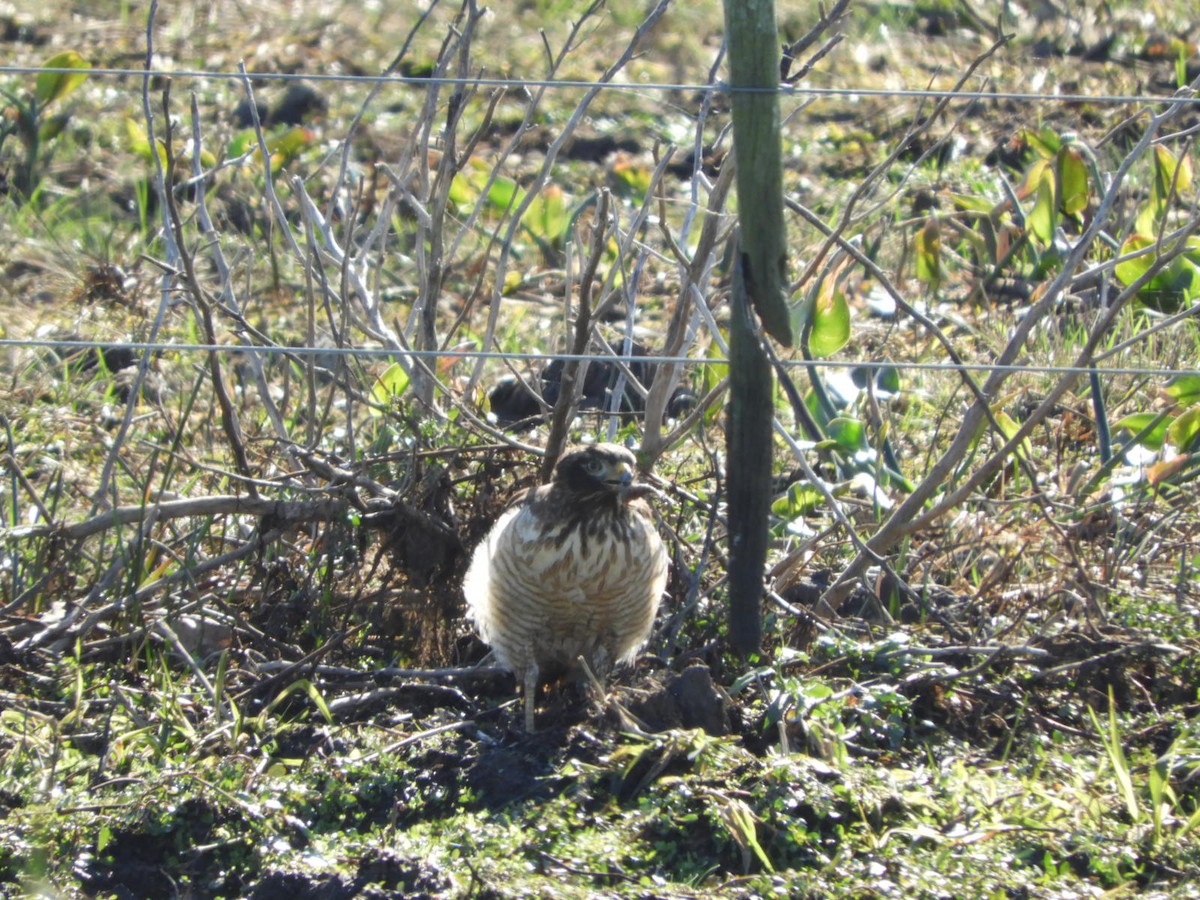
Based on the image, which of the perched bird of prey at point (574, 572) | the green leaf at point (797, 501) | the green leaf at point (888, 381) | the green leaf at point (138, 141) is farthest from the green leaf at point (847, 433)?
the green leaf at point (138, 141)

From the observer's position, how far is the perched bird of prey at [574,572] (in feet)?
13.9

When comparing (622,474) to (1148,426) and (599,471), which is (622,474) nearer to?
(599,471)

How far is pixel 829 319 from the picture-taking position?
467 centimetres

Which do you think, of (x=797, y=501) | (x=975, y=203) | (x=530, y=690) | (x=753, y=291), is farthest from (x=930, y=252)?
(x=530, y=690)

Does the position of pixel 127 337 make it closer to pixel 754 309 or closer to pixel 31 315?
pixel 31 315

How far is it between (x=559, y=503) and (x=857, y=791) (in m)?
1.18

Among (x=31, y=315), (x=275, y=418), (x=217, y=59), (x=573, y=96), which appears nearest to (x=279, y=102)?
(x=217, y=59)

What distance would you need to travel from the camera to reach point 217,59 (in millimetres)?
9398

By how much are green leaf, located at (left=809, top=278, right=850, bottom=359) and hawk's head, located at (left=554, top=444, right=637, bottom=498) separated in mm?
820

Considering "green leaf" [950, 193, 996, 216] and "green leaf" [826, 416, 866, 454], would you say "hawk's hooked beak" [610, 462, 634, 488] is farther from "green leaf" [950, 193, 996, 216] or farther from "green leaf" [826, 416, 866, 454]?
"green leaf" [950, 193, 996, 216]

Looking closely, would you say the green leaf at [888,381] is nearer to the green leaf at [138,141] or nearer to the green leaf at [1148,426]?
the green leaf at [1148,426]

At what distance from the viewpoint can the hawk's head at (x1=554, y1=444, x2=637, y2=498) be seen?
4.21 metres

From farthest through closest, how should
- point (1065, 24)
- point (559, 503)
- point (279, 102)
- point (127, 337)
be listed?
point (1065, 24) < point (279, 102) < point (127, 337) < point (559, 503)

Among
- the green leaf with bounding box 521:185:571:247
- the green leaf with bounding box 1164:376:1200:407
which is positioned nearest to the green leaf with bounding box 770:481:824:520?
the green leaf with bounding box 1164:376:1200:407
